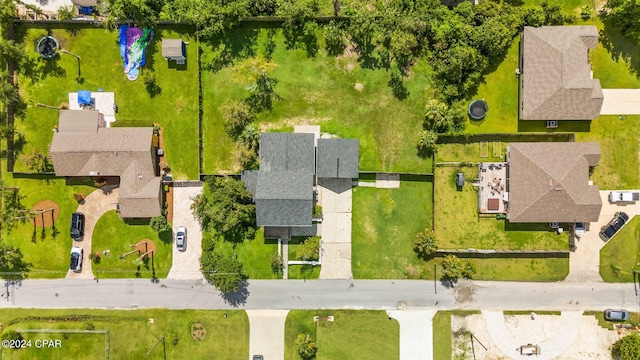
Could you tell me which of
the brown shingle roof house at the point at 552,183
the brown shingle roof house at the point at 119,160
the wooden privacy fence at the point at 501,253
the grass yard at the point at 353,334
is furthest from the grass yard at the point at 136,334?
the brown shingle roof house at the point at 552,183

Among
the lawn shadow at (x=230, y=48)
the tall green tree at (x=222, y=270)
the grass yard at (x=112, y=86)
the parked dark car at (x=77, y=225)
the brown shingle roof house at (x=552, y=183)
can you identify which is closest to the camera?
the brown shingle roof house at (x=552, y=183)

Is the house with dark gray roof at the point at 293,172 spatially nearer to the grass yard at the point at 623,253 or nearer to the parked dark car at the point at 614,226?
the parked dark car at the point at 614,226

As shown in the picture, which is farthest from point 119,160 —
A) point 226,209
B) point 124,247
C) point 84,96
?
point 226,209

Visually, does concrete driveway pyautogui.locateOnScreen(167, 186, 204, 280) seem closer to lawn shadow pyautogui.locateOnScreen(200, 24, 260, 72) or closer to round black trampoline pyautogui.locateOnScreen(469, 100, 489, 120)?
lawn shadow pyautogui.locateOnScreen(200, 24, 260, 72)

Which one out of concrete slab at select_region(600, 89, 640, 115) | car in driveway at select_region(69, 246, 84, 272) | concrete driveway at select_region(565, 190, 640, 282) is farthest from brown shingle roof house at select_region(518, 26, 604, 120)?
car in driveway at select_region(69, 246, 84, 272)

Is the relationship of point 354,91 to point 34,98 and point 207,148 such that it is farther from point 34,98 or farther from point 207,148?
point 34,98

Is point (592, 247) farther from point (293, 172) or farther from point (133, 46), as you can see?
point (133, 46)
